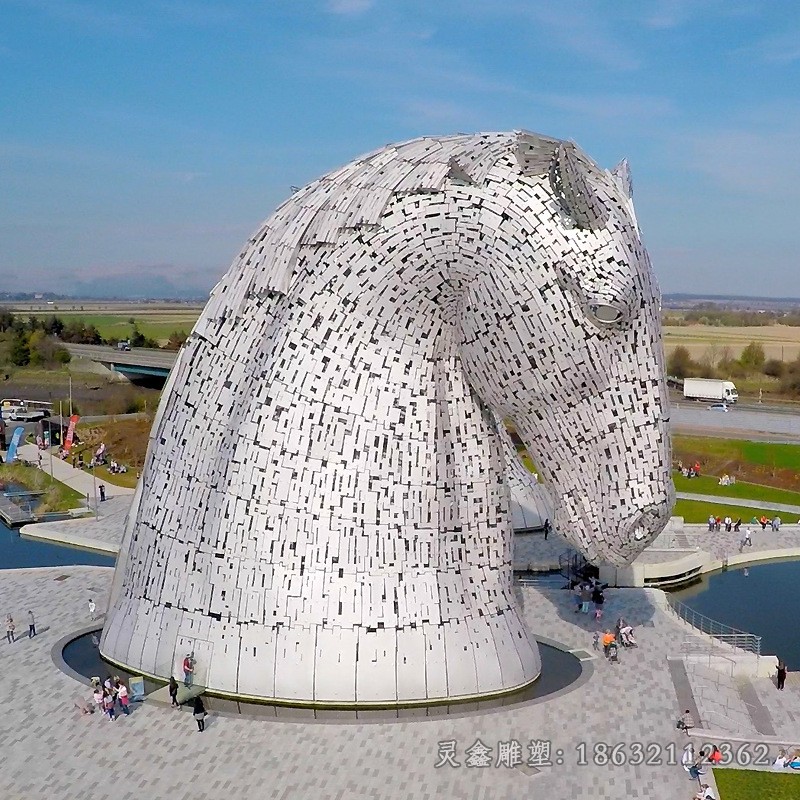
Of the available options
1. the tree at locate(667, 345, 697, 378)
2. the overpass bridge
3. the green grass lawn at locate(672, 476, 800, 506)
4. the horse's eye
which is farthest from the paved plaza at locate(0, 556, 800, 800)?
the tree at locate(667, 345, 697, 378)

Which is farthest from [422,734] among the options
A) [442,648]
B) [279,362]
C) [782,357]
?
[782,357]

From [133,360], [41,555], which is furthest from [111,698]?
[133,360]

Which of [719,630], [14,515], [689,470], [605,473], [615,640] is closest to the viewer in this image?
[605,473]

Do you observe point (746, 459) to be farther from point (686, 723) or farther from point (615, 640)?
point (686, 723)

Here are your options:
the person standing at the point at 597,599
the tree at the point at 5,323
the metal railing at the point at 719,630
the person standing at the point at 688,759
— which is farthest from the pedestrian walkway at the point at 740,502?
the tree at the point at 5,323

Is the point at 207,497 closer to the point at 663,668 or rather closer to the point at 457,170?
the point at 457,170

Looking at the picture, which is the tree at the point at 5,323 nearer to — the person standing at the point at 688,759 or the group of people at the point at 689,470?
the group of people at the point at 689,470
